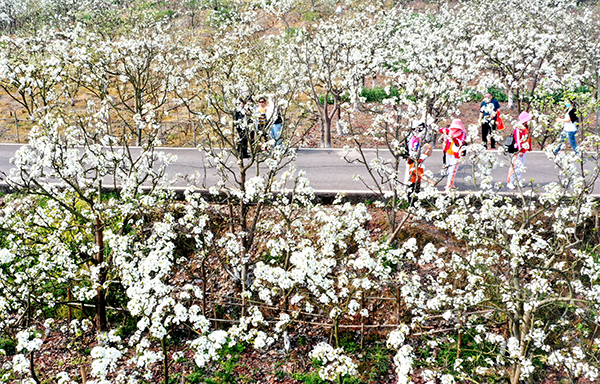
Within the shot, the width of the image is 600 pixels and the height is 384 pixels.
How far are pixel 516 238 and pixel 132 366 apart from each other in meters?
7.85

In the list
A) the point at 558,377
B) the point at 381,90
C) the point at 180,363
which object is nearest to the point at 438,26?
the point at 381,90

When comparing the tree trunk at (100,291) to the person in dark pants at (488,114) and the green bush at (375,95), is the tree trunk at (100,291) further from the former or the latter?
the green bush at (375,95)

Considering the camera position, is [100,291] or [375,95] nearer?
[100,291]

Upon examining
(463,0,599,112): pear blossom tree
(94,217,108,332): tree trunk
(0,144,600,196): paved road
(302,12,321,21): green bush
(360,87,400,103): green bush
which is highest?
(302,12,321,21): green bush

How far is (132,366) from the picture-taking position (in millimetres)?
9539

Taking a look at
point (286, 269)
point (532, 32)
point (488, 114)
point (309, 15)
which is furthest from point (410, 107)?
point (309, 15)

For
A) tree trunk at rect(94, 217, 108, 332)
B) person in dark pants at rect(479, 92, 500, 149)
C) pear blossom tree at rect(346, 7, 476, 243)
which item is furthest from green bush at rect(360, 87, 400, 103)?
tree trunk at rect(94, 217, 108, 332)

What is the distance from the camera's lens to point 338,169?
1400cm

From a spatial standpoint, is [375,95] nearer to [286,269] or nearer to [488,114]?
[488,114]

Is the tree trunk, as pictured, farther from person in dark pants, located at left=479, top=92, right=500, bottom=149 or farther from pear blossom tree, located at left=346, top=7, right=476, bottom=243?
person in dark pants, located at left=479, top=92, right=500, bottom=149

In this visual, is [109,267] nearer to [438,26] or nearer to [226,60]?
[226,60]

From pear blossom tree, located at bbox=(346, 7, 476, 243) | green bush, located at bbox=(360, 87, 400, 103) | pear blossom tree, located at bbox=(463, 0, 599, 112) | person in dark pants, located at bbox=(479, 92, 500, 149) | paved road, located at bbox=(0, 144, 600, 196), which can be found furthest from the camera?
green bush, located at bbox=(360, 87, 400, 103)

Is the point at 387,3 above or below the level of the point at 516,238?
above

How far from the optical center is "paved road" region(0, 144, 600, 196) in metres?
12.7
